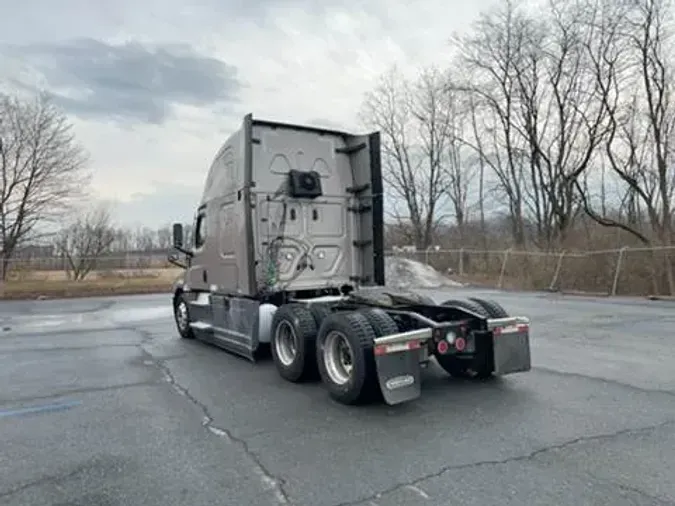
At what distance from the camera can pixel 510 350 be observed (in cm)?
578

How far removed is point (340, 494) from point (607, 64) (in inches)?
1136

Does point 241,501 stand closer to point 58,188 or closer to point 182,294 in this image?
point 182,294

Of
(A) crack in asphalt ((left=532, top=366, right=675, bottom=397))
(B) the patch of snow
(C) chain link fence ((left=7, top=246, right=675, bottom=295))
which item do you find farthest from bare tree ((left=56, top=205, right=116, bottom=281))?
(A) crack in asphalt ((left=532, top=366, right=675, bottom=397))

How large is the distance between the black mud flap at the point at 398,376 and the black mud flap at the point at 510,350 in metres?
1.10

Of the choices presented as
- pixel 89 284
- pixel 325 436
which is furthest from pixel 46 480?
pixel 89 284

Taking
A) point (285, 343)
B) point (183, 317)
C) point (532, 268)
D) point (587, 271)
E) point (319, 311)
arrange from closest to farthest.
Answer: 1. point (319, 311)
2. point (285, 343)
3. point (183, 317)
4. point (587, 271)
5. point (532, 268)

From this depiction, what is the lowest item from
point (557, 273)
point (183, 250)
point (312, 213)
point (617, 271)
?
point (557, 273)

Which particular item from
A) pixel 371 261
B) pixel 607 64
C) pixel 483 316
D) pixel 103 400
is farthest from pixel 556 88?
pixel 103 400

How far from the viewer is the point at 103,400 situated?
5.72 meters

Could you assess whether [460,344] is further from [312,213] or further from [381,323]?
[312,213]

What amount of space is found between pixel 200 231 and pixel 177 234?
2.01ft

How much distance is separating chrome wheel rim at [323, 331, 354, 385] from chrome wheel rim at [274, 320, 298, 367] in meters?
0.84

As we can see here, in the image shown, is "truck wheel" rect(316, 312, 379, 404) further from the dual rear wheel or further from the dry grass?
the dry grass

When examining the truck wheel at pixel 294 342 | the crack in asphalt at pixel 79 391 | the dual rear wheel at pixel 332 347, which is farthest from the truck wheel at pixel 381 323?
the crack in asphalt at pixel 79 391
